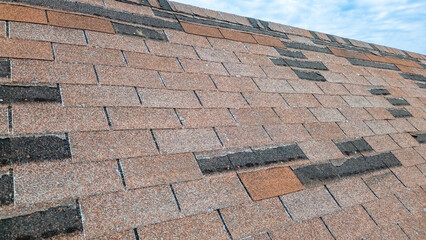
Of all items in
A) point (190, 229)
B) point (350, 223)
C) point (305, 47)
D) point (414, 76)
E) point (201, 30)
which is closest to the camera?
point (190, 229)

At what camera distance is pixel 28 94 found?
5.16ft

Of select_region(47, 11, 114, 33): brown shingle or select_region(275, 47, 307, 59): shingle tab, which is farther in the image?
select_region(275, 47, 307, 59): shingle tab

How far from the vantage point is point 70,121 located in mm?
1564

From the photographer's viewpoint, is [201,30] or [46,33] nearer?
[46,33]

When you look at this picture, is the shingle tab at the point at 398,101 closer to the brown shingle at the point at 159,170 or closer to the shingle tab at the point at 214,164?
the shingle tab at the point at 214,164

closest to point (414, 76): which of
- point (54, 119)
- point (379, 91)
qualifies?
point (379, 91)

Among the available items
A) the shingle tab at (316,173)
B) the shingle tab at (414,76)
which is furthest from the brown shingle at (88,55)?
the shingle tab at (414,76)

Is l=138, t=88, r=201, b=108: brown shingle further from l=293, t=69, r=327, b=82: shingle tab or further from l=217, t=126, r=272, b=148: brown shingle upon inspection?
l=293, t=69, r=327, b=82: shingle tab

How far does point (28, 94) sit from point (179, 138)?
2.81ft

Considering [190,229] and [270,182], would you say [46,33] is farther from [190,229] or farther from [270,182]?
[270,182]

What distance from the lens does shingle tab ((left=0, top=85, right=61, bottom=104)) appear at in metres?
1.51

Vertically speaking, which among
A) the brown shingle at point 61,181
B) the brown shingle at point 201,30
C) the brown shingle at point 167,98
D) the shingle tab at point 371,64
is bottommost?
the brown shingle at point 61,181

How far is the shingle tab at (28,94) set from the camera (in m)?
1.51

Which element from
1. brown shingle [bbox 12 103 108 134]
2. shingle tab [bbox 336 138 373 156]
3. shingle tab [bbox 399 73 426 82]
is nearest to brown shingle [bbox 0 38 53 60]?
brown shingle [bbox 12 103 108 134]
